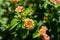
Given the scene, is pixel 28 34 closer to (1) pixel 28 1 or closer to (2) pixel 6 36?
(2) pixel 6 36

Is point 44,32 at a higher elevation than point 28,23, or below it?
below

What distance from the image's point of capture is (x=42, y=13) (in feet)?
8.80

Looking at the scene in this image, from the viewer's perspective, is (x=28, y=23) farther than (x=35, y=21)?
No

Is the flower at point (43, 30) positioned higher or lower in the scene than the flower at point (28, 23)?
lower

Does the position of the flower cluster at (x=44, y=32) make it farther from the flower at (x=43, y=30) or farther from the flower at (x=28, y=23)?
the flower at (x=28, y=23)

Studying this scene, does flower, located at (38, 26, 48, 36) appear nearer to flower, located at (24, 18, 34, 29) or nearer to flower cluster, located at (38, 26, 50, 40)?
flower cluster, located at (38, 26, 50, 40)

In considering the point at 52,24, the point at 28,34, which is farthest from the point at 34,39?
the point at 52,24

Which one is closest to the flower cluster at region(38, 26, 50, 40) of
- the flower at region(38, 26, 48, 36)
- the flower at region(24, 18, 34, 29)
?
the flower at region(38, 26, 48, 36)

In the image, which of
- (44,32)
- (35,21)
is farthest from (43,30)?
(35,21)

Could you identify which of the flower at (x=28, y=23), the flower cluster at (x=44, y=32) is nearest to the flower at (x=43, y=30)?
the flower cluster at (x=44, y=32)

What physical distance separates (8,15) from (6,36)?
350mm

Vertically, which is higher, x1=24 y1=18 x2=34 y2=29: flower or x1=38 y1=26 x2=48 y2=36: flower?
x1=24 y1=18 x2=34 y2=29: flower

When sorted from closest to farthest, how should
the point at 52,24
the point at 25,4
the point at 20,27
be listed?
the point at 20,27, the point at 52,24, the point at 25,4

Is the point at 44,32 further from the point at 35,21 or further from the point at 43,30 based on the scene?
the point at 35,21
